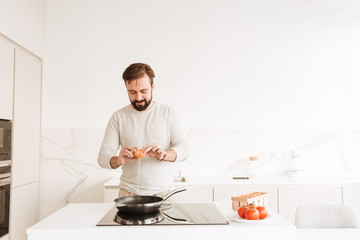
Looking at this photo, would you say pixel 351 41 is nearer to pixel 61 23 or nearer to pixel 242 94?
pixel 242 94

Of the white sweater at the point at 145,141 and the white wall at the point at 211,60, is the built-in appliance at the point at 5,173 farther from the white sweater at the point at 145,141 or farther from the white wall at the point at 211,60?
the white sweater at the point at 145,141

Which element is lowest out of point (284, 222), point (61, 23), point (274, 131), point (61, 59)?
point (284, 222)

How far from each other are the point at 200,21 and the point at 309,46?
1.31m

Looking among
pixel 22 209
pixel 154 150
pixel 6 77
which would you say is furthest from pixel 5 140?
pixel 154 150

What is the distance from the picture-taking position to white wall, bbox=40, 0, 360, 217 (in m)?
3.64

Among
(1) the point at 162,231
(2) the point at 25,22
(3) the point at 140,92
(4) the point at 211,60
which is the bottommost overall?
(1) the point at 162,231

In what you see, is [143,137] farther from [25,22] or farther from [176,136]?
[25,22]

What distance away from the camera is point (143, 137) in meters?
2.08

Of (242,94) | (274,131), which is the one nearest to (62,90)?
(242,94)

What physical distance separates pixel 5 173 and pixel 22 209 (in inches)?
22.1

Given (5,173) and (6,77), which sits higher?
(6,77)

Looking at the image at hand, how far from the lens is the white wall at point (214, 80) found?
364 cm

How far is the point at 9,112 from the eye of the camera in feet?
9.61

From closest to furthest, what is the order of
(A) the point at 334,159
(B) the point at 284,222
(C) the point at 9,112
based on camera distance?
(B) the point at 284,222
(C) the point at 9,112
(A) the point at 334,159
